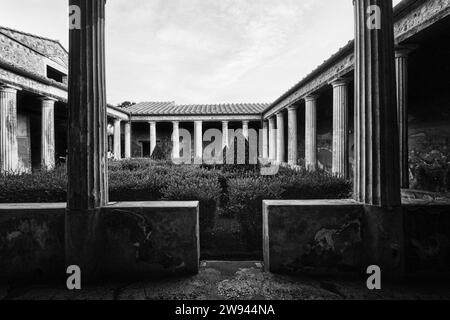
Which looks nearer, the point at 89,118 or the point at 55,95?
the point at 89,118

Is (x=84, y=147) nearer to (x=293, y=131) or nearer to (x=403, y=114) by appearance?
(x=403, y=114)

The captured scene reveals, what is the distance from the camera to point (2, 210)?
2170 mm

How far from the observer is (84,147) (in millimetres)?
2164

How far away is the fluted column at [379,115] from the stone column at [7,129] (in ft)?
28.7

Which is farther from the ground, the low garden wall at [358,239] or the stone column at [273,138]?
the stone column at [273,138]

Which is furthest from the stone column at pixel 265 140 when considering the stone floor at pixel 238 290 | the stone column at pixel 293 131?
the stone floor at pixel 238 290

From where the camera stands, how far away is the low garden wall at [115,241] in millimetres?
2174

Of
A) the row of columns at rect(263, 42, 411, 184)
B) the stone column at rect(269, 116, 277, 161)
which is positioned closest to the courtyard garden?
the row of columns at rect(263, 42, 411, 184)

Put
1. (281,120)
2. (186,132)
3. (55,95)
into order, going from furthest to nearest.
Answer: (186,132), (281,120), (55,95)

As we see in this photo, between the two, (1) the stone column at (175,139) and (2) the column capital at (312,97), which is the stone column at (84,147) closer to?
(2) the column capital at (312,97)

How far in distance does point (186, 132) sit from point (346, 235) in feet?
54.4

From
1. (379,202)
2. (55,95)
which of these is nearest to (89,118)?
(379,202)

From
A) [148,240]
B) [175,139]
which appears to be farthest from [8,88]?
[175,139]
